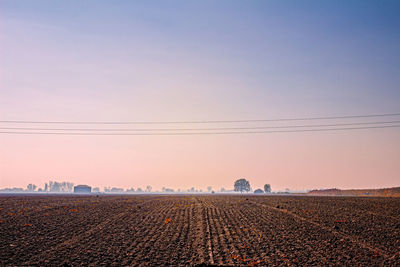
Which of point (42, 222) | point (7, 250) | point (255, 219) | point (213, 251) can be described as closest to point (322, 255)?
point (213, 251)

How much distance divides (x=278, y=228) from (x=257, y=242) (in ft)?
→ 21.4

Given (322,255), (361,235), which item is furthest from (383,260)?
(361,235)

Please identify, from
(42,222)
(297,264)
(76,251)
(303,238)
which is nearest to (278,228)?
(303,238)

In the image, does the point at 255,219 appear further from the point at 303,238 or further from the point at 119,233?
the point at 119,233

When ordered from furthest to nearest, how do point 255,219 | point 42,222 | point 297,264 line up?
point 255,219 < point 42,222 < point 297,264

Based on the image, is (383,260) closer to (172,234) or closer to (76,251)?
(172,234)

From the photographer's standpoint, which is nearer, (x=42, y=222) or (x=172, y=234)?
(x=172, y=234)

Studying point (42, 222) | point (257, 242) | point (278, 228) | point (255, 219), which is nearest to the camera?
point (257, 242)

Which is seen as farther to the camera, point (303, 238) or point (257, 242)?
Answer: point (303, 238)

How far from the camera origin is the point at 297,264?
17672 millimetres

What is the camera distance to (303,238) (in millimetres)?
24344

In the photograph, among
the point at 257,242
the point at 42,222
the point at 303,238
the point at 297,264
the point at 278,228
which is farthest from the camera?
the point at 42,222

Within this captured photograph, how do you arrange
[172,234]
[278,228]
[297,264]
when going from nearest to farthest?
[297,264]
[172,234]
[278,228]

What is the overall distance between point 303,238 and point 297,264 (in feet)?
23.5
